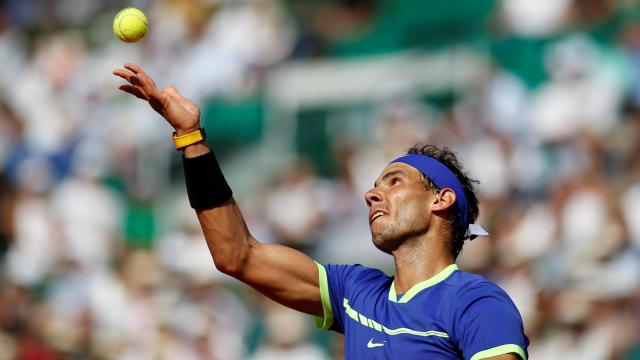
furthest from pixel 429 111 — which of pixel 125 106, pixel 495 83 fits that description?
pixel 125 106

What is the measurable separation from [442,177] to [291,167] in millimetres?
7034

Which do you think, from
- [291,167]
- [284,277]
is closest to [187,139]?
[284,277]

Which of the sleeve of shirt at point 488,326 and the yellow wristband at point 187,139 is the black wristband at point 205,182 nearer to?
the yellow wristband at point 187,139

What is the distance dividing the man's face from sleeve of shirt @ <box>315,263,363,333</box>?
1.11 feet

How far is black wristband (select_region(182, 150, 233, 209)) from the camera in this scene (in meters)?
5.51

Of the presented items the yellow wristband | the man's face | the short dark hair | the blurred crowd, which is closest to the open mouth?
the man's face

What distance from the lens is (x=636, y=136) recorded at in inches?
396

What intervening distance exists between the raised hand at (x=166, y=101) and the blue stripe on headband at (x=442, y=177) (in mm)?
1047

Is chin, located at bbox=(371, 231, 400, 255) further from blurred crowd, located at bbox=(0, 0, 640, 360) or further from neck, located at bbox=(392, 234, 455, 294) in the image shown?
blurred crowd, located at bbox=(0, 0, 640, 360)

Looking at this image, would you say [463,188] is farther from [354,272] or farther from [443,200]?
[354,272]

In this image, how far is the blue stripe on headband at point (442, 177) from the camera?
556 cm

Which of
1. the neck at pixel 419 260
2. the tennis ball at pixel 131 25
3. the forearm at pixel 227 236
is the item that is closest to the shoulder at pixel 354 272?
the neck at pixel 419 260

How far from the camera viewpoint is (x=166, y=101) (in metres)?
5.55

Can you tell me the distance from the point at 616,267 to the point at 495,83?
282 centimetres
